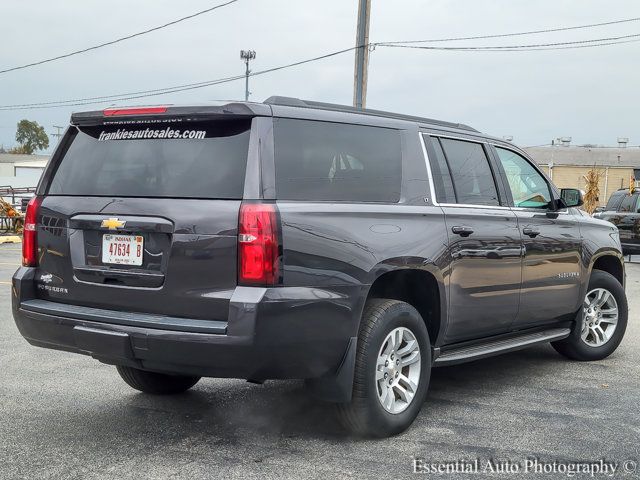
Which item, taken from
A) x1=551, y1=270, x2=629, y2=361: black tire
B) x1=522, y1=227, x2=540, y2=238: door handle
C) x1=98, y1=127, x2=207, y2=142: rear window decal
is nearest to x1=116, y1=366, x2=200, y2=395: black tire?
x1=98, y1=127, x2=207, y2=142: rear window decal

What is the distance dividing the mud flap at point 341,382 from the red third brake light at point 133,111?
166 cm

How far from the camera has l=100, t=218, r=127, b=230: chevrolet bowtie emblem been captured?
169 inches

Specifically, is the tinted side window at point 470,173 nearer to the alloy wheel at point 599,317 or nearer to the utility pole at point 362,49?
the alloy wheel at point 599,317

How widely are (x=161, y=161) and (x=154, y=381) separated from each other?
5.97 feet

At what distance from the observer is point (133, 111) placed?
4.50 metres

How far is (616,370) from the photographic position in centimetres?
658

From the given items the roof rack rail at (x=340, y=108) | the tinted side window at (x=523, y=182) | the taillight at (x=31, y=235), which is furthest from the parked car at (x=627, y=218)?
the taillight at (x=31, y=235)

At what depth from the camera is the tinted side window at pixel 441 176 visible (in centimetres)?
518

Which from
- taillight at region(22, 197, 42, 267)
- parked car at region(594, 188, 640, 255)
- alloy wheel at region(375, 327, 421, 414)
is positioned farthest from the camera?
parked car at region(594, 188, 640, 255)

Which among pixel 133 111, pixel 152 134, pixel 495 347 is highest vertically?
pixel 133 111

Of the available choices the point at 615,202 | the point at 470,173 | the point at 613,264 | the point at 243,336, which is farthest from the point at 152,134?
the point at 615,202

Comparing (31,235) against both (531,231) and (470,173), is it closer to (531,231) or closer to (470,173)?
(470,173)

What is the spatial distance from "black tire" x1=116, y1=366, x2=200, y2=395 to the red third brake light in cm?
177

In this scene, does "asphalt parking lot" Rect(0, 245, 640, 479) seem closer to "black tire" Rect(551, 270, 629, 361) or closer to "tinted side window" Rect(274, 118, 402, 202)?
"black tire" Rect(551, 270, 629, 361)
